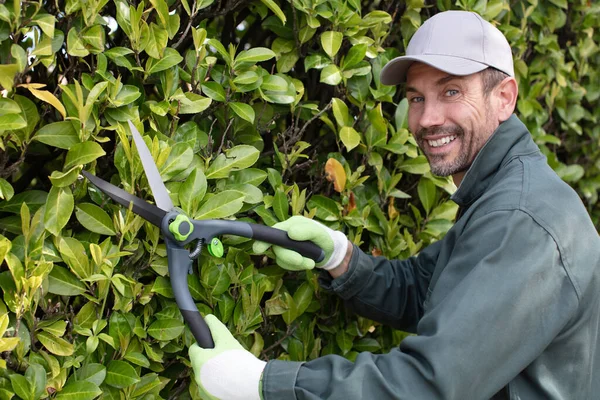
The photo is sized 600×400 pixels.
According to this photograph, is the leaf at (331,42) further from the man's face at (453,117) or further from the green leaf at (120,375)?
the green leaf at (120,375)

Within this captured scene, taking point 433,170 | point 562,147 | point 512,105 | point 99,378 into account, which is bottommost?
point 562,147

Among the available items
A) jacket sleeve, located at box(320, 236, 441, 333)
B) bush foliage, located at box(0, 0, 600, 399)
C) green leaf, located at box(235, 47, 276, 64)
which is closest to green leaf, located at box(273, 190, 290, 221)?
bush foliage, located at box(0, 0, 600, 399)

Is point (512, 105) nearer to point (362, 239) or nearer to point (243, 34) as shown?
point (362, 239)

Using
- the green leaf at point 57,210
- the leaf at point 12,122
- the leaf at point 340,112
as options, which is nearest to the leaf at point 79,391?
the green leaf at point 57,210

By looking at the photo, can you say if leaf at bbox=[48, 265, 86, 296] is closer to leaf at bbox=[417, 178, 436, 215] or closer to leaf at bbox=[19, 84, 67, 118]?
leaf at bbox=[19, 84, 67, 118]

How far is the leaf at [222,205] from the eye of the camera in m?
1.78

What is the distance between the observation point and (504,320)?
4.80 feet

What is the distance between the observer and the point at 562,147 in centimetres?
340

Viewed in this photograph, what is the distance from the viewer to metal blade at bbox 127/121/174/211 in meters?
1.61

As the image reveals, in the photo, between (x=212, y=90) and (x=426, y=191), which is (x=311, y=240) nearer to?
(x=212, y=90)

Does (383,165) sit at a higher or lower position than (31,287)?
lower

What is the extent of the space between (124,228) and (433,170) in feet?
3.14


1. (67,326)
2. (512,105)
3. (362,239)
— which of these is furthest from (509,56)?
(67,326)

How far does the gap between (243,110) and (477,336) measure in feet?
2.90
